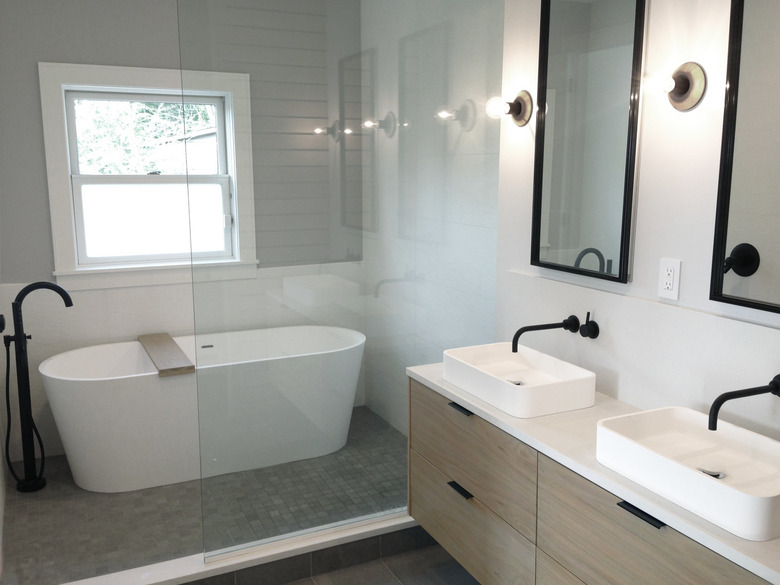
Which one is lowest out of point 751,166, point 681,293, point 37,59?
point 681,293

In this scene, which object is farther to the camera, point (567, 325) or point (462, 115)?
point (462, 115)

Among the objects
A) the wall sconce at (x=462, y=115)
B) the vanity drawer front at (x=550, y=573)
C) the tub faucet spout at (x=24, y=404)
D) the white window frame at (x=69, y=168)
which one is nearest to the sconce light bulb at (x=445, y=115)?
the wall sconce at (x=462, y=115)

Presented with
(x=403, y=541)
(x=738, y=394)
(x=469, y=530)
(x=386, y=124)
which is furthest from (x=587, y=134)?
(x=403, y=541)

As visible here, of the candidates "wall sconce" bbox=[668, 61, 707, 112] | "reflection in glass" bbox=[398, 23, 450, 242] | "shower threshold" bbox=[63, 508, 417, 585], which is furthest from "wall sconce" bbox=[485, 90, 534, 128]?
"shower threshold" bbox=[63, 508, 417, 585]

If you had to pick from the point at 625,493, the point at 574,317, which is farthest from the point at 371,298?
the point at 625,493

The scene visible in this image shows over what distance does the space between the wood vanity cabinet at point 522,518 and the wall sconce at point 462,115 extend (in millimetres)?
1086

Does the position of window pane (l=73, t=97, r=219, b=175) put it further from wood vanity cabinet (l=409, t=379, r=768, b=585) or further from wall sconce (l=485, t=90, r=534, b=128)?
wood vanity cabinet (l=409, t=379, r=768, b=585)

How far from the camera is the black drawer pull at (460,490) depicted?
7.51 feet

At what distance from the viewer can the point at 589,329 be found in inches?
93.2

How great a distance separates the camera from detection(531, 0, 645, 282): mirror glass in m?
2.15

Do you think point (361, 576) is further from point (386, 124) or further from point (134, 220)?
point (134, 220)

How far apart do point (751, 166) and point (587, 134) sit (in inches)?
26.3

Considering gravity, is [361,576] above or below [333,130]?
below

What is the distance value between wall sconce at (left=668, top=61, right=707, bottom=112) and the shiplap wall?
123 cm
